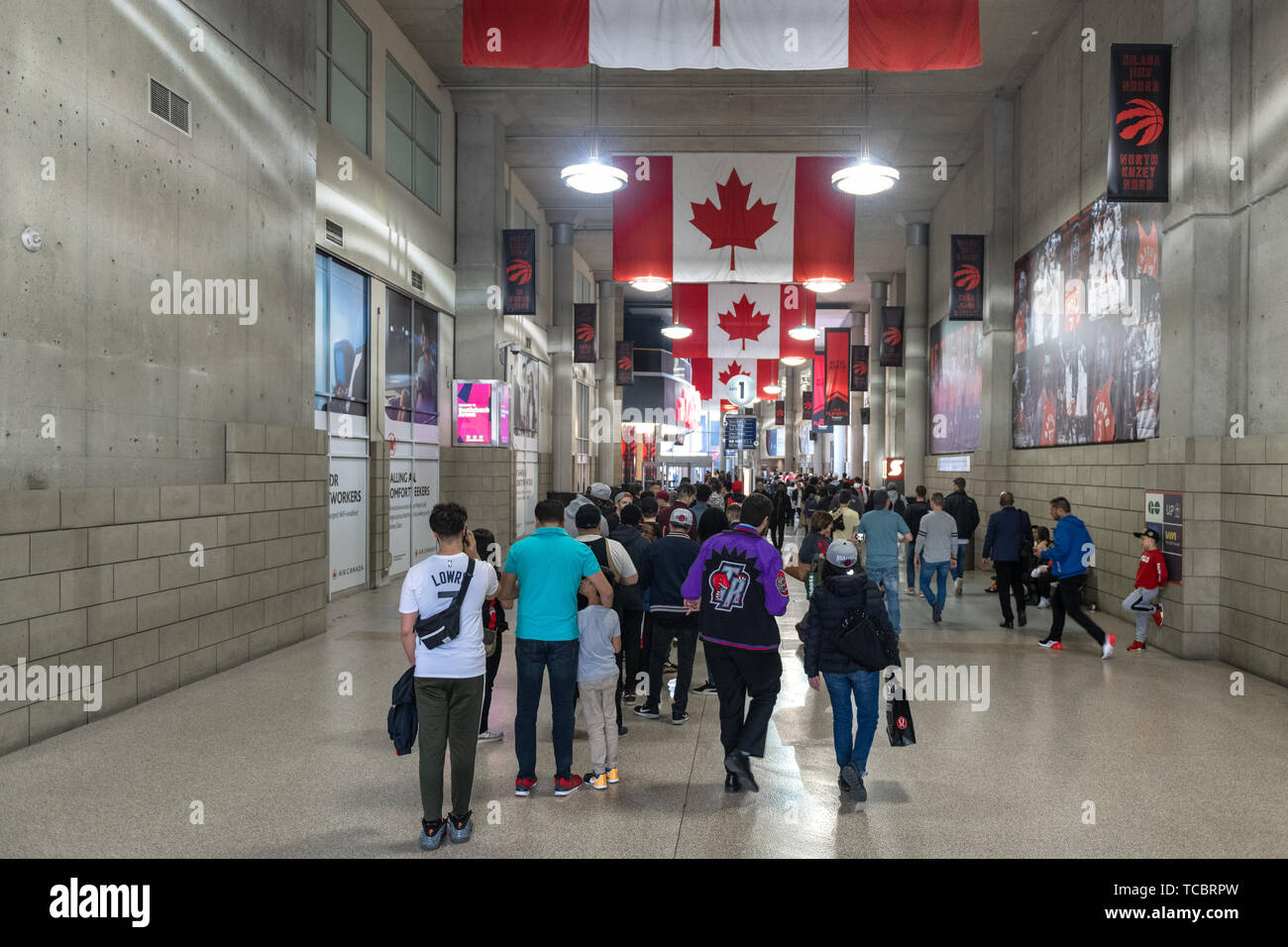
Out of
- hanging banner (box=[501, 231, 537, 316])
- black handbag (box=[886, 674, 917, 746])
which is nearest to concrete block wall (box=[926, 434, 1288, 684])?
black handbag (box=[886, 674, 917, 746])

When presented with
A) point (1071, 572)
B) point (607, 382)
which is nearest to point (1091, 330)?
point (1071, 572)

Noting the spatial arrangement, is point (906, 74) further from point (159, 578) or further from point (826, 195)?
point (159, 578)

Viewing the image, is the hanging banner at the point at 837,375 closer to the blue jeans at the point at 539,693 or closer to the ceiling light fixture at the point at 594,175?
the ceiling light fixture at the point at 594,175

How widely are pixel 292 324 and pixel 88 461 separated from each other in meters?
3.46

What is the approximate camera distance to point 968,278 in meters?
17.0

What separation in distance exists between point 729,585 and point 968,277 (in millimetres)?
13580

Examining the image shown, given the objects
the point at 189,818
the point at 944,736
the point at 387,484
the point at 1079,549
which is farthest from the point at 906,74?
the point at 189,818

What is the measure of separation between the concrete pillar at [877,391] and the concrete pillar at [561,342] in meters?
10.7

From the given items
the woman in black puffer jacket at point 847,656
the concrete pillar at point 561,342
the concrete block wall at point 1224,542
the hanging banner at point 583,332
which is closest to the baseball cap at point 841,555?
the woman in black puffer jacket at point 847,656

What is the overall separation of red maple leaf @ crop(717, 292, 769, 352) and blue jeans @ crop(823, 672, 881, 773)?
52.6ft

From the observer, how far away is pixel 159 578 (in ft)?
24.8

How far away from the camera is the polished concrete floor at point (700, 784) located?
4.53 metres

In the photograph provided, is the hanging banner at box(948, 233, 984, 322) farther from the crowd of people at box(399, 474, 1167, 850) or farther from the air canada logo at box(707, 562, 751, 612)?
the air canada logo at box(707, 562, 751, 612)

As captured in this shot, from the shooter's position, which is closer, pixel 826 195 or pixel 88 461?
pixel 88 461
